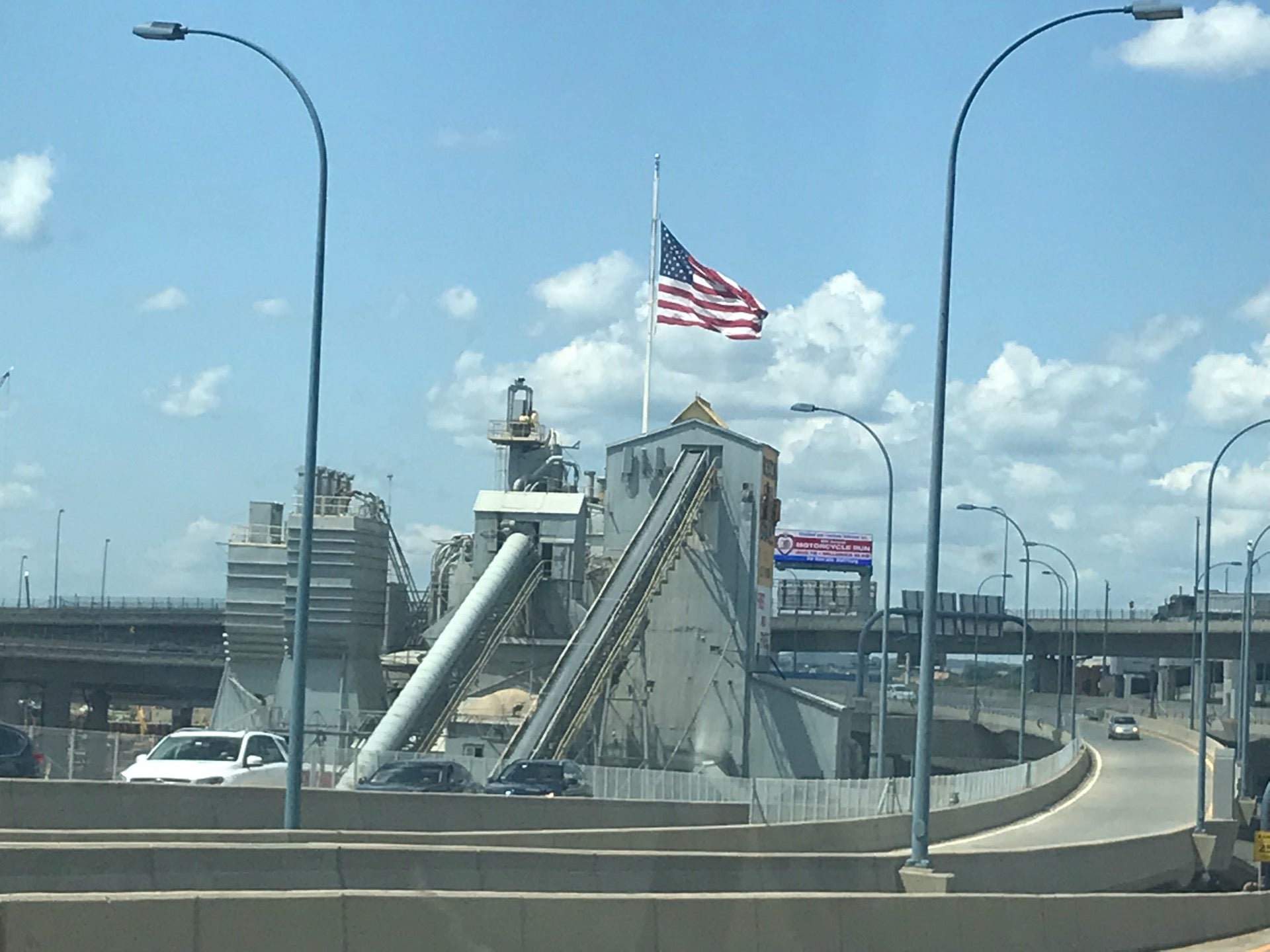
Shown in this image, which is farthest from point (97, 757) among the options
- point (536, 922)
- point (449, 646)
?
point (536, 922)

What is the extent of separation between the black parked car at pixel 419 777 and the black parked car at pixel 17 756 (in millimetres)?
6280

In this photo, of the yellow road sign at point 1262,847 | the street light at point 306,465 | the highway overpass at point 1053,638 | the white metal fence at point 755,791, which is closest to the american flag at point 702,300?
the white metal fence at point 755,791

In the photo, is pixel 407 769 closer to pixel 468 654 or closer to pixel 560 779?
pixel 560 779

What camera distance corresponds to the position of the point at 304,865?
17797 millimetres

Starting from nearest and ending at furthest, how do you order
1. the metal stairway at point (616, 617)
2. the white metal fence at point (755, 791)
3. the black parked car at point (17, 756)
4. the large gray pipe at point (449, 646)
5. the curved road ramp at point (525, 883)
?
the curved road ramp at point (525, 883), the black parked car at point (17, 756), the white metal fence at point (755, 791), the large gray pipe at point (449, 646), the metal stairway at point (616, 617)

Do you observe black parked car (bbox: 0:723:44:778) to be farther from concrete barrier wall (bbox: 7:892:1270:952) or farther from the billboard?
the billboard

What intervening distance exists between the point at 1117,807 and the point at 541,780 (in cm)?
2504

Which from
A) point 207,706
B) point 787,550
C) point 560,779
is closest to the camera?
point 560,779

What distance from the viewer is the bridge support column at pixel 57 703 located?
94625mm

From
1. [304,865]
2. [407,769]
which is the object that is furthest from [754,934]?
[407,769]

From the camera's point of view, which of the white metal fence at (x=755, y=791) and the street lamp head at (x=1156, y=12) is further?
the white metal fence at (x=755, y=791)

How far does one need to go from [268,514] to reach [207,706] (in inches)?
2249

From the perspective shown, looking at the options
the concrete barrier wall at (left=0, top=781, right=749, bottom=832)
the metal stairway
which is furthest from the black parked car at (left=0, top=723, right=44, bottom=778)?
the metal stairway

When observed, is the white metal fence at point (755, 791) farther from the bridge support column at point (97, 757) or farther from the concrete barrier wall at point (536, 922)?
the concrete barrier wall at point (536, 922)
